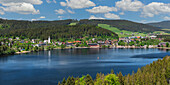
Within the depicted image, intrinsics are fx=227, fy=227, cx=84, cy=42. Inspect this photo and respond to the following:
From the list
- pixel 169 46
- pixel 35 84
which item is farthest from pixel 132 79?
pixel 169 46

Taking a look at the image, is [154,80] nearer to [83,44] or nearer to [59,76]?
[59,76]

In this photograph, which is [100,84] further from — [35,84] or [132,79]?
[35,84]

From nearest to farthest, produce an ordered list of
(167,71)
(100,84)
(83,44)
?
(100,84), (167,71), (83,44)

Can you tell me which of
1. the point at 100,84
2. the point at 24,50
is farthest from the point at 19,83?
the point at 24,50

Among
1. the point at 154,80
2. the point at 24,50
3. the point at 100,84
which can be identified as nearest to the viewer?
the point at 100,84

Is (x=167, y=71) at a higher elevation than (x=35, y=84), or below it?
higher

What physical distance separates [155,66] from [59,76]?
25.6 metres

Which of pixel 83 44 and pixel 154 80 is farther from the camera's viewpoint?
pixel 83 44

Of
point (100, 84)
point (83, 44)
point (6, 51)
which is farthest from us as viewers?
point (83, 44)

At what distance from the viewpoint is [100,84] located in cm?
3819

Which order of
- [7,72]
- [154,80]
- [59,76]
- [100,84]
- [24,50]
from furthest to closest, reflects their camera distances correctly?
[24,50]
[7,72]
[59,76]
[154,80]
[100,84]

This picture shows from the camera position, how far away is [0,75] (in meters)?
64.9

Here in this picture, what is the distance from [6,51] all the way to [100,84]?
96.8 m

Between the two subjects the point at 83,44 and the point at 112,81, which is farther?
the point at 83,44
